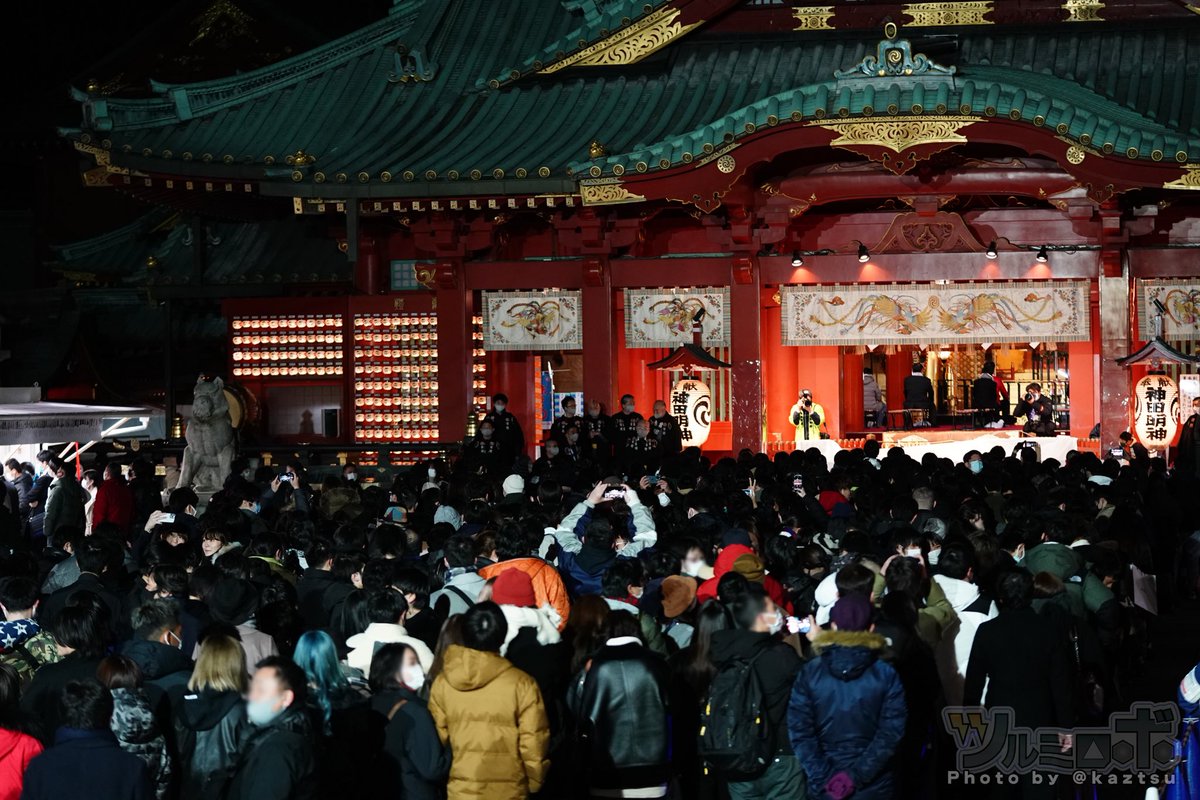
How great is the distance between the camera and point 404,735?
24.8 feet

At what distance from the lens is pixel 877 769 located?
7629 millimetres

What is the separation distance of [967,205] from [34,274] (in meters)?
22.3

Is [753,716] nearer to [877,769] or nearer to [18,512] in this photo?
[877,769]

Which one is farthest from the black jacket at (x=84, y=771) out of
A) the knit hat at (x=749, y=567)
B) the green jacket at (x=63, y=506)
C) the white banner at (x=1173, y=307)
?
the white banner at (x=1173, y=307)

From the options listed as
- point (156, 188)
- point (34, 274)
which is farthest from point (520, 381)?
point (34, 274)

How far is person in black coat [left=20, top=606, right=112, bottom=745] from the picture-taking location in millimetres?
7953

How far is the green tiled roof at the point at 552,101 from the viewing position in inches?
837

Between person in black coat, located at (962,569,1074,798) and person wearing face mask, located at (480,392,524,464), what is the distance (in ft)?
42.0

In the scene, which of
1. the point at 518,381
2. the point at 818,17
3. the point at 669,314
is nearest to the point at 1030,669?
the point at 669,314

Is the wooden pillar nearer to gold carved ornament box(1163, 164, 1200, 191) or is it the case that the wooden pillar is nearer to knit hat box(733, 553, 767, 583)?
gold carved ornament box(1163, 164, 1200, 191)

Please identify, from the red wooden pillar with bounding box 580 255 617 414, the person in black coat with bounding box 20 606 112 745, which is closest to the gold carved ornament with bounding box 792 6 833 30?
the red wooden pillar with bounding box 580 255 617 414

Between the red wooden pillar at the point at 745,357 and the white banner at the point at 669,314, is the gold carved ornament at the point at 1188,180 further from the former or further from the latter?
the white banner at the point at 669,314

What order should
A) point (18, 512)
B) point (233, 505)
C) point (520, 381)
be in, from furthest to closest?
point (520, 381) < point (18, 512) < point (233, 505)

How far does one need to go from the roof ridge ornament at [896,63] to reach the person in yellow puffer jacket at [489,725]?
15.4m
